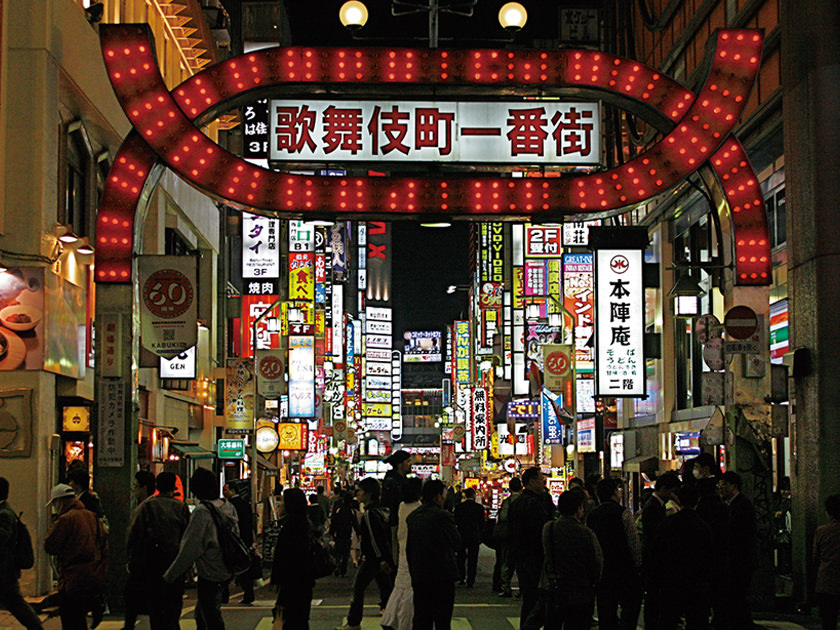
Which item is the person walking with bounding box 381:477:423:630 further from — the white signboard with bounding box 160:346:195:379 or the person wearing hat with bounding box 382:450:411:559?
the white signboard with bounding box 160:346:195:379

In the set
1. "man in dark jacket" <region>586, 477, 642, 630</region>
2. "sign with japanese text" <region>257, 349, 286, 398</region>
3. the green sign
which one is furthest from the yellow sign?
"man in dark jacket" <region>586, 477, 642, 630</region>

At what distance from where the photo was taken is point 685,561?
10.6m

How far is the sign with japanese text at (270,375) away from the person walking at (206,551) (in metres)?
21.6

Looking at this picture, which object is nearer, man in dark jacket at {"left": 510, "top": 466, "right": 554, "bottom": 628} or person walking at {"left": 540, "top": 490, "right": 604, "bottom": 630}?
person walking at {"left": 540, "top": 490, "right": 604, "bottom": 630}

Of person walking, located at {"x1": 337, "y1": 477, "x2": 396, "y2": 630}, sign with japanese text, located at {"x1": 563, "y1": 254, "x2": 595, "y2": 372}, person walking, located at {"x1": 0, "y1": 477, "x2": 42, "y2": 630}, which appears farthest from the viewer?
sign with japanese text, located at {"x1": 563, "y1": 254, "x2": 595, "y2": 372}

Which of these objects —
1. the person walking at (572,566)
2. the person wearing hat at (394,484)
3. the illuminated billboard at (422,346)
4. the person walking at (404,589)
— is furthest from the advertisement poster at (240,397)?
the illuminated billboard at (422,346)

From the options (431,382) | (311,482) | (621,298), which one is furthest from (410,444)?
(621,298)

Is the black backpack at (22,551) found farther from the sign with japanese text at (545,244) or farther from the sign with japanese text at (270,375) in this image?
the sign with japanese text at (545,244)

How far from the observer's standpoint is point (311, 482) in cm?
5844

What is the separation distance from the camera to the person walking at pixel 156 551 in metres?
11.8

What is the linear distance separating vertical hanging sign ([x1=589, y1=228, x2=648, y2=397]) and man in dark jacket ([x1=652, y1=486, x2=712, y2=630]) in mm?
17028

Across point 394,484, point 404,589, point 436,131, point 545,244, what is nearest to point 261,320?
point 545,244

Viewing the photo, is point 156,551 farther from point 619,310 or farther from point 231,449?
point 231,449

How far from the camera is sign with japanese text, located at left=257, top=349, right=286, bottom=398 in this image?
32969 millimetres
